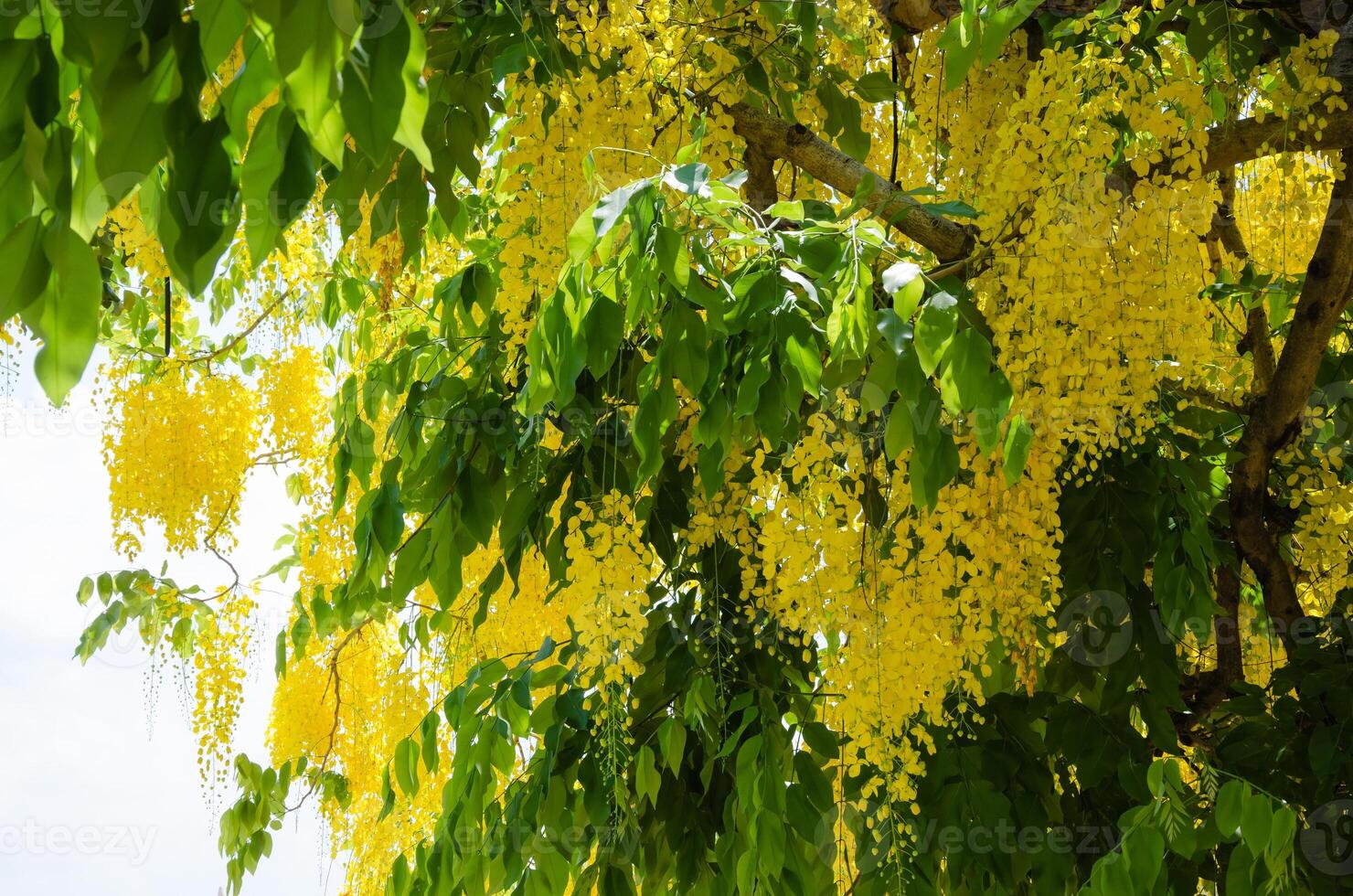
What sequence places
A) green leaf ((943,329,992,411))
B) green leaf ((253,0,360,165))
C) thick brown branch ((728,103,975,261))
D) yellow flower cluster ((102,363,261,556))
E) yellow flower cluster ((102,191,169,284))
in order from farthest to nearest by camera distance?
1. yellow flower cluster ((102,363,261,556))
2. yellow flower cluster ((102,191,169,284))
3. thick brown branch ((728,103,975,261))
4. green leaf ((943,329,992,411))
5. green leaf ((253,0,360,165))

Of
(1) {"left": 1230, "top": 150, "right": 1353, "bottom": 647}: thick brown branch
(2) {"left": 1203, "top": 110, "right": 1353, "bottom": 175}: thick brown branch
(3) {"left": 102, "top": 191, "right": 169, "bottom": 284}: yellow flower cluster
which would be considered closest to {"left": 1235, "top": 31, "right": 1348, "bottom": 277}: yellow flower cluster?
(2) {"left": 1203, "top": 110, "right": 1353, "bottom": 175}: thick brown branch

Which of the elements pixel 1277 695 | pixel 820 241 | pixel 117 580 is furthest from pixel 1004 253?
pixel 117 580

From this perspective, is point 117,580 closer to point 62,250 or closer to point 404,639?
point 404,639

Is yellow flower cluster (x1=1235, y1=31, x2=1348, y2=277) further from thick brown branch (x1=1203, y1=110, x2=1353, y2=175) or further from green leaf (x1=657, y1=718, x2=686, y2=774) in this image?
green leaf (x1=657, y1=718, x2=686, y2=774)

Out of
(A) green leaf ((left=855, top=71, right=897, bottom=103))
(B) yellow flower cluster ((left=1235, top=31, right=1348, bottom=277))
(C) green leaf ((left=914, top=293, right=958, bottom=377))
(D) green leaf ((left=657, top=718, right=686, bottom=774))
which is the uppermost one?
(A) green leaf ((left=855, top=71, right=897, bottom=103))

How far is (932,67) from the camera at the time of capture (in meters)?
2.31

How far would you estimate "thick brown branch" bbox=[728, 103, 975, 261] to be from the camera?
6.11 ft

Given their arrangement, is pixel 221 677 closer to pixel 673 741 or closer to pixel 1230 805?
pixel 673 741

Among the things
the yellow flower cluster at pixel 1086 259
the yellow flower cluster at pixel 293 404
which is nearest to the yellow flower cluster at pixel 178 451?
the yellow flower cluster at pixel 293 404

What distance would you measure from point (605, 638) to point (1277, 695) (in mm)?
1172

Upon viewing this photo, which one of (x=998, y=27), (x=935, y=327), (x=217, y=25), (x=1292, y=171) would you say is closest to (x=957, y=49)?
(x=998, y=27)

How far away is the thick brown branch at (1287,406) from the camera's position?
1.94 m

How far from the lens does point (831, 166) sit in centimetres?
195

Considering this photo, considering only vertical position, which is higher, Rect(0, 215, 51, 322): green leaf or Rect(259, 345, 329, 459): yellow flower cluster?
Rect(259, 345, 329, 459): yellow flower cluster
